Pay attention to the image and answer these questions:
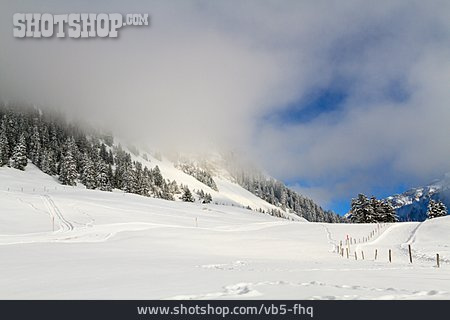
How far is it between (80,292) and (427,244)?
37.9m

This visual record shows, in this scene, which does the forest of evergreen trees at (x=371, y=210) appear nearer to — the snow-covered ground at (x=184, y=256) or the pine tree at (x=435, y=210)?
the pine tree at (x=435, y=210)

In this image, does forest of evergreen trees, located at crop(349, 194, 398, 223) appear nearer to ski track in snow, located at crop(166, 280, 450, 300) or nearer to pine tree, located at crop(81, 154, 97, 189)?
ski track in snow, located at crop(166, 280, 450, 300)

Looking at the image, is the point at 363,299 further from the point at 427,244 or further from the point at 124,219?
the point at 124,219

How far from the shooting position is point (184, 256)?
21.8m

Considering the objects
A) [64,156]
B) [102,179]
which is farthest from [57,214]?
[64,156]

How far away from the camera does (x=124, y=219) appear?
49.0 meters

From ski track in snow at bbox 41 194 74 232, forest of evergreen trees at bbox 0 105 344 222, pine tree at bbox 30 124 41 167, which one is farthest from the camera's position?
pine tree at bbox 30 124 41 167

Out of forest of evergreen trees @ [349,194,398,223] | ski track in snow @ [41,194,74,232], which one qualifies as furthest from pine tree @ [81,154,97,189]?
forest of evergreen trees @ [349,194,398,223]

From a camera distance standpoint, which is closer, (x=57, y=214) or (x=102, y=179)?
(x=57, y=214)

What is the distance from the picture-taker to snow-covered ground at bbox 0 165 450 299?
8508mm

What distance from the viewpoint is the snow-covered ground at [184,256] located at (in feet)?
27.9

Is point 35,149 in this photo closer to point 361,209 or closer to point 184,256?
point 361,209

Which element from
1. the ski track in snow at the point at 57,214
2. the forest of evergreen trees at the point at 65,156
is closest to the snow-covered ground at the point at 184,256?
the ski track in snow at the point at 57,214

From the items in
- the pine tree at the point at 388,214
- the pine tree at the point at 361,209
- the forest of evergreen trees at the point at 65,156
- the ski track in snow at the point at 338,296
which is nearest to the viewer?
the ski track in snow at the point at 338,296
